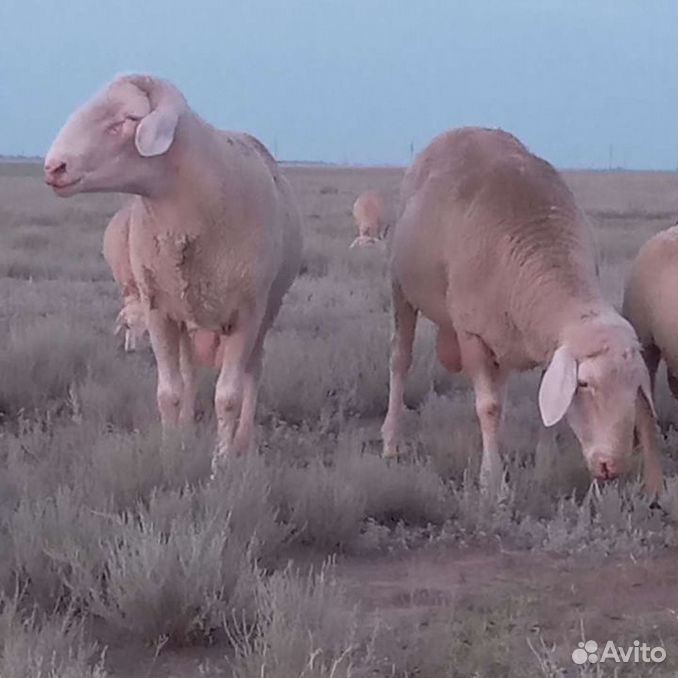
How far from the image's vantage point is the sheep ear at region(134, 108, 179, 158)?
24.5 ft

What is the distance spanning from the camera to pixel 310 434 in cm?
1032

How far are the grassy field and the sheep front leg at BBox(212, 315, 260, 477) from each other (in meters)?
0.14

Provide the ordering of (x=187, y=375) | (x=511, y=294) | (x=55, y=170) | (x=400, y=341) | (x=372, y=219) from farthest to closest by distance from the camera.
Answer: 1. (x=372, y=219)
2. (x=400, y=341)
3. (x=187, y=375)
4. (x=511, y=294)
5. (x=55, y=170)

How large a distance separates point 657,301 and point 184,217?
10.1 ft

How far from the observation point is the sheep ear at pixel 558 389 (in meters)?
7.25

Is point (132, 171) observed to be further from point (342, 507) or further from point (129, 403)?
Answer: point (129, 403)

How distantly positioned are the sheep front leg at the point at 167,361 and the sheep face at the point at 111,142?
1251 mm

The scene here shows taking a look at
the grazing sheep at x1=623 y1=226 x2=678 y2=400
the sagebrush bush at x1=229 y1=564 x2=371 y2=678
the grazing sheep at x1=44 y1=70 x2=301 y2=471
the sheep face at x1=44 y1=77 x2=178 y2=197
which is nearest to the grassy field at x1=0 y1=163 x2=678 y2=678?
the sagebrush bush at x1=229 y1=564 x2=371 y2=678

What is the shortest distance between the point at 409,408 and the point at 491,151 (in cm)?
284

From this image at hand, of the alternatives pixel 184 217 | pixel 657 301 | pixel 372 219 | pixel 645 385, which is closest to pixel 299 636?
pixel 645 385

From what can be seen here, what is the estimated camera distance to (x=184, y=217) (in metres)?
8.12

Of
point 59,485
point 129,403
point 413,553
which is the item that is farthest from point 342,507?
point 129,403

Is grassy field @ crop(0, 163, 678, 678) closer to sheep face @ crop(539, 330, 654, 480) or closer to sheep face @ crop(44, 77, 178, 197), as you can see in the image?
sheep face @ crop(539, 330, 654, 480)

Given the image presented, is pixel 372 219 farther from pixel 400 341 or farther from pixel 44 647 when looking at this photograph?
pixel 44 647
